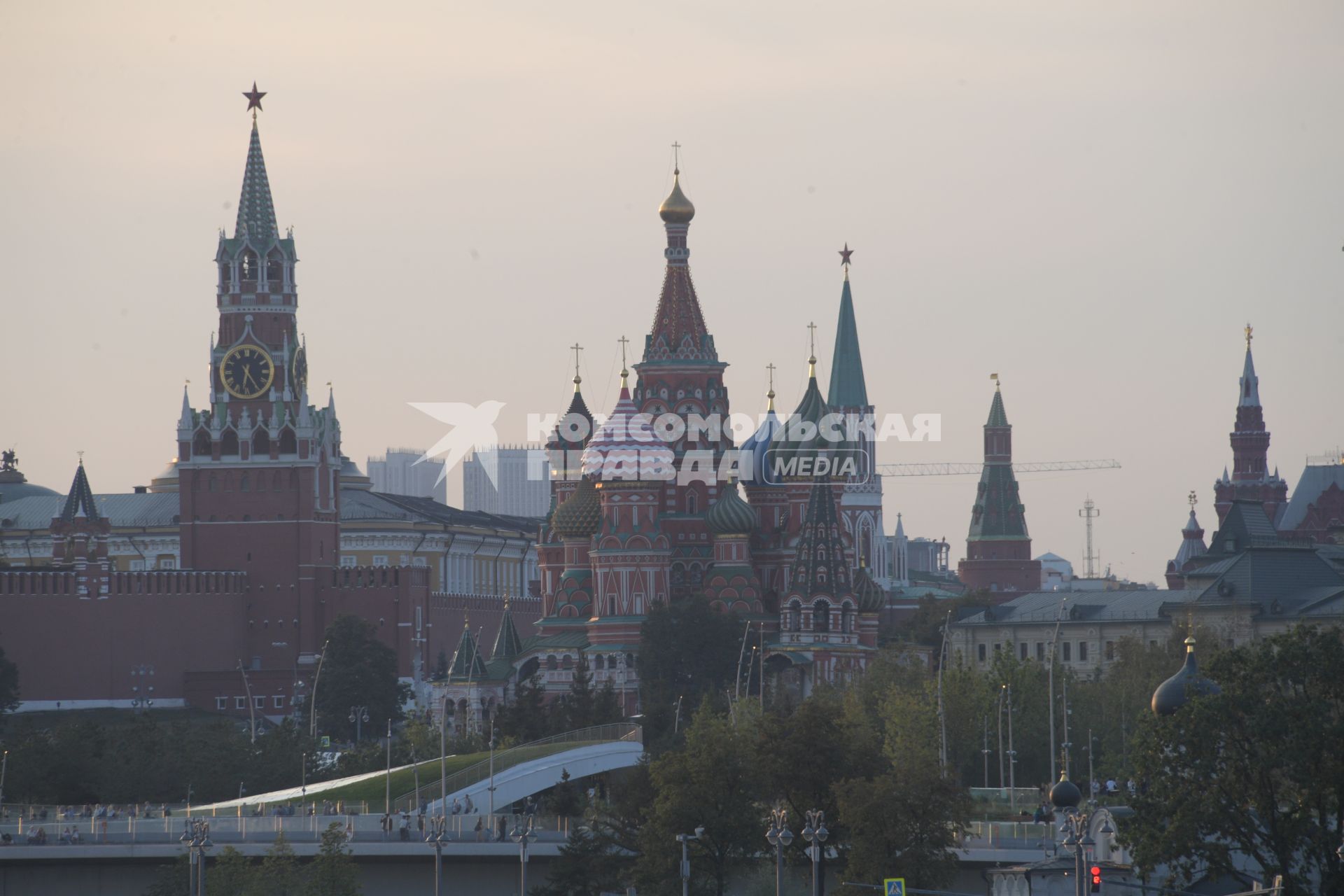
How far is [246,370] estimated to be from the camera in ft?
543

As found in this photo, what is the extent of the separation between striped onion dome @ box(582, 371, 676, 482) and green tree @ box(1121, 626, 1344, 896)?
8553 centimetres

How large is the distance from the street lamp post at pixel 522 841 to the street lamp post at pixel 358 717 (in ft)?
200

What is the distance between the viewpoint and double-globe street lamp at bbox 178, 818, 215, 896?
7050 centimetres

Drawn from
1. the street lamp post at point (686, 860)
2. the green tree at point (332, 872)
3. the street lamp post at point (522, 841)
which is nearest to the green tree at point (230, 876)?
the green tree at point (332, 872)

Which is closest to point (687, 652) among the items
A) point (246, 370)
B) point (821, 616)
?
point (821, 616)

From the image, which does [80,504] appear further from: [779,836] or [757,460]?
[779,836]

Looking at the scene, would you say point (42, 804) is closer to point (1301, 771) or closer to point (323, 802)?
point (323, 802)

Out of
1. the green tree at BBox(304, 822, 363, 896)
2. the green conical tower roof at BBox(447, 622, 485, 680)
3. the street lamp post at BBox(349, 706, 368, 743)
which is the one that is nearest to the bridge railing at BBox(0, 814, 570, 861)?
the green tree at BBox(304, 822, 363, 896)

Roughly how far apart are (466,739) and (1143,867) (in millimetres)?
67956

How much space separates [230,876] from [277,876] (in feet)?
5.52

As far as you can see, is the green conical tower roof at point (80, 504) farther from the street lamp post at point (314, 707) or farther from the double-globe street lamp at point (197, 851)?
the double-globe street lamp at point (197, 851)

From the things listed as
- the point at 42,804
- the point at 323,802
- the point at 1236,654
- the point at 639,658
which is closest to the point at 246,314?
the point at 639,658

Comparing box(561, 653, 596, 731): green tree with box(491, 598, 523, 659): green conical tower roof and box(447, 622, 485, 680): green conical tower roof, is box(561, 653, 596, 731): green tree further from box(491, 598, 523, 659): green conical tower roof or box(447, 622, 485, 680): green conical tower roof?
box(491, 598, 523, 659): green conical tower roof

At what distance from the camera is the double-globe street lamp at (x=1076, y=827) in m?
54.5
